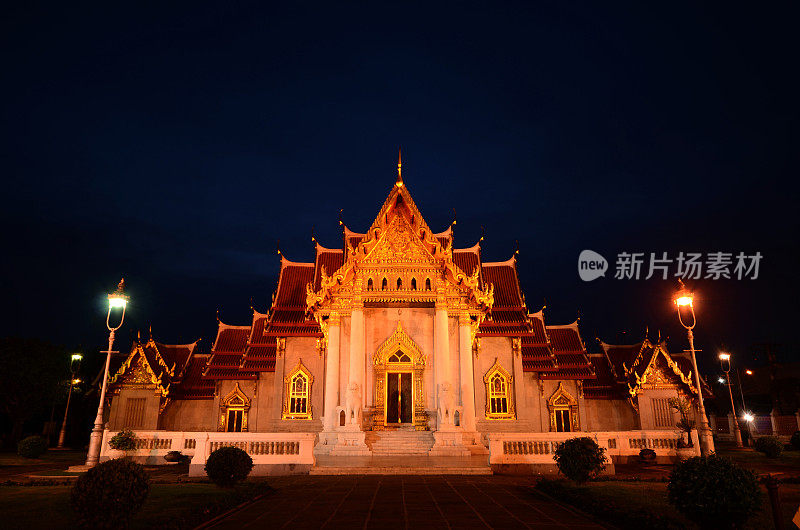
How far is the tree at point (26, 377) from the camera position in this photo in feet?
114

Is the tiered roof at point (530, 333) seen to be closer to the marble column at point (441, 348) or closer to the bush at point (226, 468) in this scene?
the marble column at point (441, 348)

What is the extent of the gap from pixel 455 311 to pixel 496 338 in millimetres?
5697

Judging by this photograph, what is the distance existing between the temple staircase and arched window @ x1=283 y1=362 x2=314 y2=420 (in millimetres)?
6102

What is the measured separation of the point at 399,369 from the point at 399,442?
375 cm

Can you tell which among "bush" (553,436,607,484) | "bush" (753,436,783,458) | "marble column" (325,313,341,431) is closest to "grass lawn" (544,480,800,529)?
"bush" (553,436,607,484)

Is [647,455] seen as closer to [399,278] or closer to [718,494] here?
[399,278]

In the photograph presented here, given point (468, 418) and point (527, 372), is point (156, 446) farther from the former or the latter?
point (527, 372)

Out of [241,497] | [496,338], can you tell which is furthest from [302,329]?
[241,497]

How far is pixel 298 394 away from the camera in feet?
90.0

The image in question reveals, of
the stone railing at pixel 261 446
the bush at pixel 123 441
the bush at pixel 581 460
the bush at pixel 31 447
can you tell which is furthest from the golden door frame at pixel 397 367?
the bush at pixel 31 447

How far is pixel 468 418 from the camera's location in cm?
2228

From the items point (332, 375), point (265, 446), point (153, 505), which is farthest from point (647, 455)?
point (153, 505)

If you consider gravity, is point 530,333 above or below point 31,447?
above

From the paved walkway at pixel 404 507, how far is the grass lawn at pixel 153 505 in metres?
0.54
